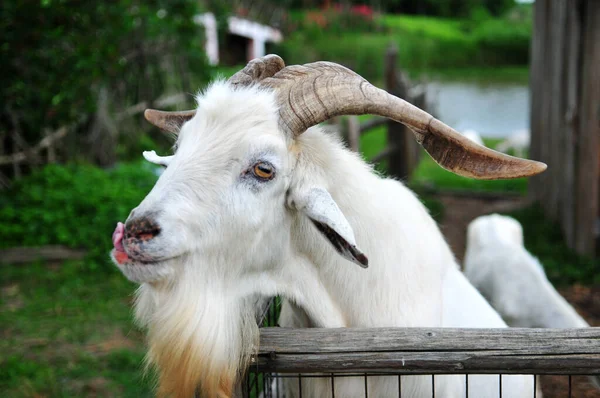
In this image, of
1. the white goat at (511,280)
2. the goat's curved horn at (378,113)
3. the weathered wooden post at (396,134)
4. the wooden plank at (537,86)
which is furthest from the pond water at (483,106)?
the goat's curved horn at (378,113)

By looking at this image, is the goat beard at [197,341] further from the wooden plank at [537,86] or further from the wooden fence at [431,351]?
the wooden plank at [537,86]

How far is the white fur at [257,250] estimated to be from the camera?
7.91 feet

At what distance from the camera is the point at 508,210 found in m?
8.60

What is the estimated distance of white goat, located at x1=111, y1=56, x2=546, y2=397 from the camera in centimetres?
238

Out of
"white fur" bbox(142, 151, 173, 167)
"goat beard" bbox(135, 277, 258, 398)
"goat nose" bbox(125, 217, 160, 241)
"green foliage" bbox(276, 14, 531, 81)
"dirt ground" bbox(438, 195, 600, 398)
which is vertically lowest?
"green foliage" bbox(276, 14, 531, 81)

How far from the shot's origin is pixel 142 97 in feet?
32.3

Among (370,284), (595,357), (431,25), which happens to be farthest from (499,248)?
(431,25)

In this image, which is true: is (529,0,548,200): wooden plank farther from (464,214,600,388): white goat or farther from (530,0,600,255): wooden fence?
(464,214,600,388): white goat

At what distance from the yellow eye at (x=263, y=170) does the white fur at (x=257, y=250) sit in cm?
3

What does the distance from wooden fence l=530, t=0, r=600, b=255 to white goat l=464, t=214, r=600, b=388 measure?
1227 millimetres

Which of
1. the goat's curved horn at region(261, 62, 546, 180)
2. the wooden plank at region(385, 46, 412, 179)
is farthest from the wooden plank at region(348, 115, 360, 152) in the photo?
the goat's curved horn at region(261, 62, 546, 180)

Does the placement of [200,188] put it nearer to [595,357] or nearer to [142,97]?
[595,357]

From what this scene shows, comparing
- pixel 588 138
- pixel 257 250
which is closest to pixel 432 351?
pixel 257 250

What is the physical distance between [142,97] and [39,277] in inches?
160
